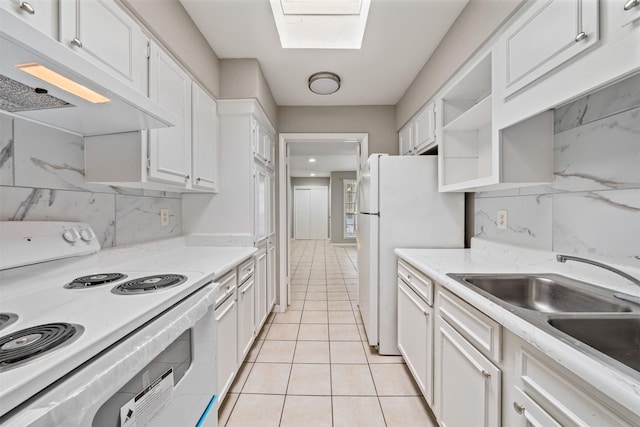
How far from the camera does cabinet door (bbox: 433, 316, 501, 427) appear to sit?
36.2 inches

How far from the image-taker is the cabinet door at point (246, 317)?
178 cm

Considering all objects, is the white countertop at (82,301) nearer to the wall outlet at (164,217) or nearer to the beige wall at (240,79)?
the wall outlet at (164,217)

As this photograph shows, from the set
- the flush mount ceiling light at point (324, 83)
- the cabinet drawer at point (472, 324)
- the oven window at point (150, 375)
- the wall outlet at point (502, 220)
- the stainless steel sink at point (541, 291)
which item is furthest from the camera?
the flush mount ceiling light at point (324, 83)

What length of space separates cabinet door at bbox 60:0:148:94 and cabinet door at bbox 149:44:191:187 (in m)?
0.09

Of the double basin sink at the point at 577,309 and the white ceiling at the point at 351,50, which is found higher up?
the white ceiling at the point at 351,50

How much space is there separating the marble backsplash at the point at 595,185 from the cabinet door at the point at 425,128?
2.89 ft

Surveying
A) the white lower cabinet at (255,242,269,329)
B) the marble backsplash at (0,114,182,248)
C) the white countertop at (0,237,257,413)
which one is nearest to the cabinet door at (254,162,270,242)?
the white lower cabinet at (255,242,269,329)

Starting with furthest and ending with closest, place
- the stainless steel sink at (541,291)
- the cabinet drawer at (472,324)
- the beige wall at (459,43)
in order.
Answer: the beige wall at (459,43) → the stainless steel sink at (541,291) → the cabinet drawer at (472,324)

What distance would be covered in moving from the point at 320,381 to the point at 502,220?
164 centimetres

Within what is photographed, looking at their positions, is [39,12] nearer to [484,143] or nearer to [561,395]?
[561,395]

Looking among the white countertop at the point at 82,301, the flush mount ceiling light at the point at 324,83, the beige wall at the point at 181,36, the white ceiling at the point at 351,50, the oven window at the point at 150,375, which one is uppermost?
the white ceiling at the point at 351,50

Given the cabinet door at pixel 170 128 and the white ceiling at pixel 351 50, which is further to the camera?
the white ceiling at pixel 351 50

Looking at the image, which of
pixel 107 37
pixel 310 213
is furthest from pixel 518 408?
pixel 310 213

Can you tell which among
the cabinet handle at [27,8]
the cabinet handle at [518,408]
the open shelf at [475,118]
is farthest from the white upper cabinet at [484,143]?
the cabinet handle at [27,8]
